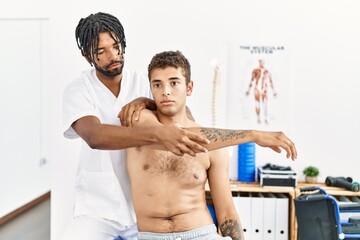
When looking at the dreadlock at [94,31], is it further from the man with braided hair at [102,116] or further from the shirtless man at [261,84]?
the shirtless man at [261,84]

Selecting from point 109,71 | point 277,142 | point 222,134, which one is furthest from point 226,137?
point 109,71

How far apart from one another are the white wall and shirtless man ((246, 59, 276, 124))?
0.19 meters

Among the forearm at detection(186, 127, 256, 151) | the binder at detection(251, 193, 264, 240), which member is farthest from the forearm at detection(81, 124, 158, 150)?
the binder at detection(251, 193, 264, 240)

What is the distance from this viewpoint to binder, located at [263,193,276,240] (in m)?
3.57

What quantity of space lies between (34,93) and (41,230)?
5.66 ft

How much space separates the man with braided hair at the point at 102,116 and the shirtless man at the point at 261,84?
6.24 ft

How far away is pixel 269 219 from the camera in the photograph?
3.59 metres

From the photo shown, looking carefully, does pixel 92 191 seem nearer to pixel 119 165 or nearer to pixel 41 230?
pixel 119 165

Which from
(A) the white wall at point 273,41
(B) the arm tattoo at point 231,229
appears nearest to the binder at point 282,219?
(A) the white wall at point 273,41

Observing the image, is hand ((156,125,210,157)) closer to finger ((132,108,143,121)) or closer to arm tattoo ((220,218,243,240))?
finger ((132,108,143,121))

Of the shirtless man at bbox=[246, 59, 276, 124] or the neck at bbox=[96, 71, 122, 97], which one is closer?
the neck at bbox=[96, 71, 122, 97]

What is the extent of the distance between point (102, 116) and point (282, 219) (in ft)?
6.99

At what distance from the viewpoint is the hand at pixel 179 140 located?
135 centimetres

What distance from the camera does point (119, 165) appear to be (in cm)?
196
